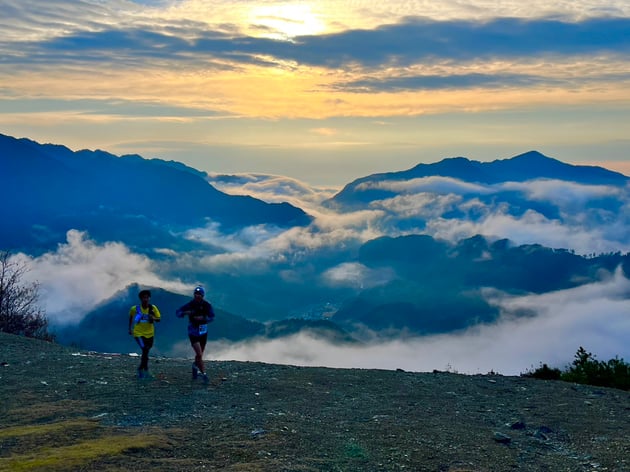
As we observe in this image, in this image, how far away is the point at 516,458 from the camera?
12.5m

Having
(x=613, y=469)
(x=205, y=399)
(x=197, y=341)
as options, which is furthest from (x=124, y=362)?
(x=613, y=469)

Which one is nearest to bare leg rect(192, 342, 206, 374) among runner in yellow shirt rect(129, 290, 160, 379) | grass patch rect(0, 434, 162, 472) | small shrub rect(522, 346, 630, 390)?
runner in yellow shirt rect(129, 290, 160, 379)

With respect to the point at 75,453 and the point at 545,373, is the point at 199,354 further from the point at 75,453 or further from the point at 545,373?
the point at 545,373

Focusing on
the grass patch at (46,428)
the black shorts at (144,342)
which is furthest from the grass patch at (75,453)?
the black shorts at (144,342)

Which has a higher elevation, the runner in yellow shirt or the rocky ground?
the runner in yellow shirt

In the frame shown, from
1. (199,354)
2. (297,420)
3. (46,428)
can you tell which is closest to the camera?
(46,428)

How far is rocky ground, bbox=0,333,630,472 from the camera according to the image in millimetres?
11727

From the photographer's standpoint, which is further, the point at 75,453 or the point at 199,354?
the point at 199,354

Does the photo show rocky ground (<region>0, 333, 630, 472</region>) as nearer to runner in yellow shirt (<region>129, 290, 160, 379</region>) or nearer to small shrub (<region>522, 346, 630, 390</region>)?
runner in yellow shirt (<region>129, 290, 160, 379</region>)

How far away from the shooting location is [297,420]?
1428 cm

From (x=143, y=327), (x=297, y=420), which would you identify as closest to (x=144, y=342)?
(x=143, y=327)

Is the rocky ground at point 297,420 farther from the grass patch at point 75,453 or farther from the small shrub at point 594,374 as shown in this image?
the small shrub at point 594,374

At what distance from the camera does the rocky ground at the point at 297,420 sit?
38.5 ft

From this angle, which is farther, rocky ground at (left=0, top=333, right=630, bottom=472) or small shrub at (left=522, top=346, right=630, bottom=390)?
small shrub at (left=522, top=346, right=630, bottom=390)
